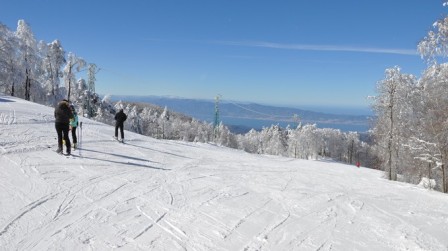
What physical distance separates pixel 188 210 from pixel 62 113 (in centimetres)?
759

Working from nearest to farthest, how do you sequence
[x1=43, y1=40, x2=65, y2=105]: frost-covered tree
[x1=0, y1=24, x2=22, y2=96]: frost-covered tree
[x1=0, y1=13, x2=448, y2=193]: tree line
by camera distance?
[x1=0, y1=13, x2=448, y2=193]: tree line < [x1=0, y1=24, x2=22, y2=96]: frost-covered tree < [x1=43, y1=40, x2=65, y2=105]: frost-covered tree

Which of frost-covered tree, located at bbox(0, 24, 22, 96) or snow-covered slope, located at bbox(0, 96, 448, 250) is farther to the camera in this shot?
frost-covered tree, located at bbox(0, 24, 22, 96)

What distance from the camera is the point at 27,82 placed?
4988 cm

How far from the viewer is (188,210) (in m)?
8.11

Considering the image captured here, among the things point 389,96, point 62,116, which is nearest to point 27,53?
point 62,116

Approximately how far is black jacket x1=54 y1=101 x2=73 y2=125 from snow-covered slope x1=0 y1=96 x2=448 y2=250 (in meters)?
1.34

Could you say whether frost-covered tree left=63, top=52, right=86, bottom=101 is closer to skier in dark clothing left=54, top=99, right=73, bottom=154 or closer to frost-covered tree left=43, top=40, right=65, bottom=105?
frost-covered tree left=43, top=40, right=65, bottom=105

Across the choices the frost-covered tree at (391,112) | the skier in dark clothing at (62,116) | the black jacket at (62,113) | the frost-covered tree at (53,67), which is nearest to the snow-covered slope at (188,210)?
the skier in dark clothing at (62,116)

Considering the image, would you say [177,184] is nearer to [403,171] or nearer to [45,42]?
[403,171]

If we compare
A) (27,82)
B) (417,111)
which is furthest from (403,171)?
(27,82)

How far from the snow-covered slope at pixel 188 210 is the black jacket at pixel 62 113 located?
1342 mm

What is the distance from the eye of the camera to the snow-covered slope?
6.30m

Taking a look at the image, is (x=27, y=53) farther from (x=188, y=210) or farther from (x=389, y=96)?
(x=188, y=210)

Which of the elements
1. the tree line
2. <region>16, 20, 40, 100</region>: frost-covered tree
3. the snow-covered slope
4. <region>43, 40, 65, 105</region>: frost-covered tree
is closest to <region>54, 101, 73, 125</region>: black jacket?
the snow-covered slope
